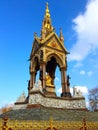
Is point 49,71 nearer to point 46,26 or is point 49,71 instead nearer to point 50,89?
point 50,89

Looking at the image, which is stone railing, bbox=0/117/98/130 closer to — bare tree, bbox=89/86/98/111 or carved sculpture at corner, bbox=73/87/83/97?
carved sculpture at corner, bbox=73/87/83/97

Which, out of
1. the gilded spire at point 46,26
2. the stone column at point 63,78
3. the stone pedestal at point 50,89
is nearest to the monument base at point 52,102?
the stone column at point 63,78

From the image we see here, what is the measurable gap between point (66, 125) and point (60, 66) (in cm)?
1396

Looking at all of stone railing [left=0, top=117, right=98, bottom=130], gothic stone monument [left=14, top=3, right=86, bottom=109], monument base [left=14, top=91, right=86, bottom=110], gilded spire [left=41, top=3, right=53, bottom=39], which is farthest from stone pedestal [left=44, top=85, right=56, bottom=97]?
stone railing [left=0, top=117, right=98, bottom=130]

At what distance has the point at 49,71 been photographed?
26.0m

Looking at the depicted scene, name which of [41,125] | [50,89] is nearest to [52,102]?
[50,89]

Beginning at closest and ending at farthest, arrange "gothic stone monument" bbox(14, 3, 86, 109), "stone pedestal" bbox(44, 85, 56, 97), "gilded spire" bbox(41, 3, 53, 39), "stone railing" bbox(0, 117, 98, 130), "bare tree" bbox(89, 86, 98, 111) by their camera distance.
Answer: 1. "stone railing" bbox(0, 117, 98, 130)
2. "gothic stone monument" bbox(14, 3, 86, 109)
3. "stone pedestal" bbox(44, 85, 56, 97)
4. "gilded spire" bbox(41, 3, 53, 39)
5. "bare tree" bbox(89, 86, 98, 111)

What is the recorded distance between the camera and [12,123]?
9.71 meters

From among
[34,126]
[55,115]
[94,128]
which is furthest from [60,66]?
[34,126]

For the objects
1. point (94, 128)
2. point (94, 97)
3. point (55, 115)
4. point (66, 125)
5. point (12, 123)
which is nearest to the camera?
point (12, 123)

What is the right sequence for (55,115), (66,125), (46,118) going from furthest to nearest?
(55,115) < (46,118) < (66,125)

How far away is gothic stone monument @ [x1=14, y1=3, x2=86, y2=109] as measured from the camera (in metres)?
20.7

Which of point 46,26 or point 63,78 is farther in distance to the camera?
point 46,26

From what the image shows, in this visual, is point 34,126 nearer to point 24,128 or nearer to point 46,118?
point 24,128
